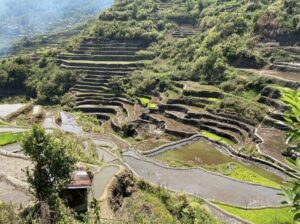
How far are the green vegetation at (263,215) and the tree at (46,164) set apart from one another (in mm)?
7210

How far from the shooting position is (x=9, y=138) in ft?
64.6

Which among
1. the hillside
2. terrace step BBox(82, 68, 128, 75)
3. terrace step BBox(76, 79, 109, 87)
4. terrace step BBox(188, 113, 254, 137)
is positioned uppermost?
terrace step BBox(188, 113, 254, 137)

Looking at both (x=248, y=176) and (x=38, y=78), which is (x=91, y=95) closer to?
(x=38, y=78)

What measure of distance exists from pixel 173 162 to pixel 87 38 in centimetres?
2638

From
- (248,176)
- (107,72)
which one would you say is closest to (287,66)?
(248,176)

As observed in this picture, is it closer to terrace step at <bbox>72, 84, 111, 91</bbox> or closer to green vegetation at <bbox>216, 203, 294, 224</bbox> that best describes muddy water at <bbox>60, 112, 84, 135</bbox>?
terrace step at <bbox>72, 84, 111, 91</bbox>

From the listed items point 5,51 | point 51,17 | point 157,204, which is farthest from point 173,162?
point 51,17

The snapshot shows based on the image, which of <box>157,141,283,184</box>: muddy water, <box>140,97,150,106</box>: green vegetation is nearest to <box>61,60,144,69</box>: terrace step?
<box>140,97,150,106</box>: green vegetation

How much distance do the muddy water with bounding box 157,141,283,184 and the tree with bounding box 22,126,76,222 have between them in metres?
11.3

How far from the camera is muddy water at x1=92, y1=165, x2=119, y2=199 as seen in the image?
10.9m

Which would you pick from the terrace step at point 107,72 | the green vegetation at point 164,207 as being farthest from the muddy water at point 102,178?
the terrace step at point 107,72

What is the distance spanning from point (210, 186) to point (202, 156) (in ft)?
14.7

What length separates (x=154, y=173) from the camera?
17562 mm

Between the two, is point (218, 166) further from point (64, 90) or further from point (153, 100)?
point (64, 90)
